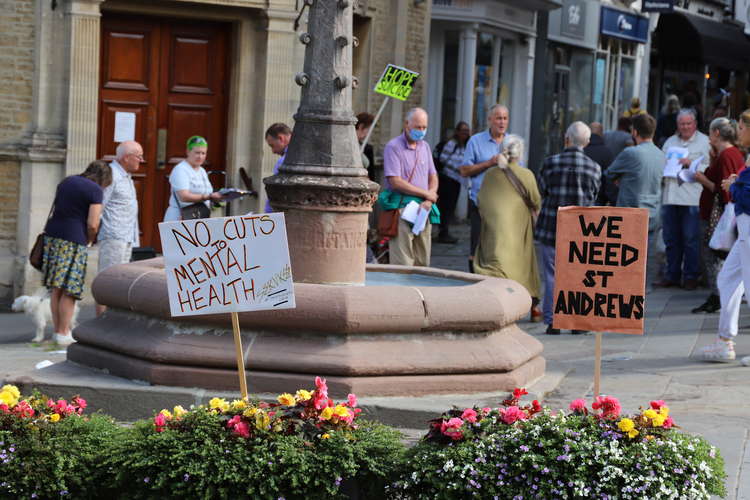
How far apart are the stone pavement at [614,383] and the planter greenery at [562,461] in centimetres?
77

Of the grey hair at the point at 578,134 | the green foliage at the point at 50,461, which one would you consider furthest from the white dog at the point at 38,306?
the green foliage at the point at 50,461

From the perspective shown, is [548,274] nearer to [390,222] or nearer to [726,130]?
[390,222]

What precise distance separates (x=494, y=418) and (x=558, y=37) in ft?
70.5

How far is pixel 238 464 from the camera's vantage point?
5.07 metres

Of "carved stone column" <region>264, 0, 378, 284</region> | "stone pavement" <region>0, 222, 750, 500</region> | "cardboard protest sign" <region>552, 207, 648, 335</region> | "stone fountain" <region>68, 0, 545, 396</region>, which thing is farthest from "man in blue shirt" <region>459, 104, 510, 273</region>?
"cardboard protest sign" <region>552, 207, 648, 335</region>

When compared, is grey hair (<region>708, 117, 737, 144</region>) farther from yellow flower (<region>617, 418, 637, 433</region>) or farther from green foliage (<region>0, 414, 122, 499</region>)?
green foliage (<region>0, 414, 122, 499</region>)

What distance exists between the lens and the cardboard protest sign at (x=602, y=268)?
6008 mm

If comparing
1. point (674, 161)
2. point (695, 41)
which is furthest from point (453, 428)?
point (695, 41)

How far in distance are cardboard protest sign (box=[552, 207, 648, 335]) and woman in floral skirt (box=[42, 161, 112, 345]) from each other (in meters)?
5.14

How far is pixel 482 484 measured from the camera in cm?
502

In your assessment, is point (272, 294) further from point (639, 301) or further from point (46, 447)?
point (639, 301)

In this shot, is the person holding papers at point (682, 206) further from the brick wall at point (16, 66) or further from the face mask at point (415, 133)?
the brick wall at point (16, 66)

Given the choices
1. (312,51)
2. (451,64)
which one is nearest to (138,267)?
(312,51)

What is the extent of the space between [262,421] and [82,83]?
888 centimetres
